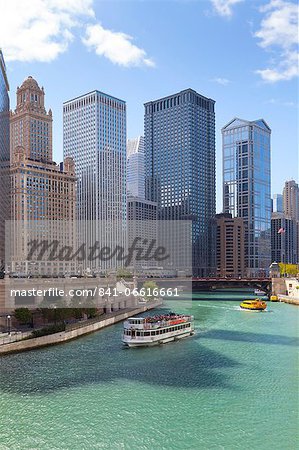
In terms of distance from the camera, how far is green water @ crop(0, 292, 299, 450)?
36750mm

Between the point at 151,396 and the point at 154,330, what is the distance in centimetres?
2623

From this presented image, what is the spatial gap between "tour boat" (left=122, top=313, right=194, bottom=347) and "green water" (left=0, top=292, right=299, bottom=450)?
85.2 inches

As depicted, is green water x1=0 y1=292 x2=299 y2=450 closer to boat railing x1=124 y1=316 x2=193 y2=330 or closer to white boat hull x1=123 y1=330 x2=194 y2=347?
white boat hull x1=123 y1=330 x2=194 y2=347

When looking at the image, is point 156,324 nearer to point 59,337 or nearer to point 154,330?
point 154,330

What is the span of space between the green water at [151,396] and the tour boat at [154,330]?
2.17 meters

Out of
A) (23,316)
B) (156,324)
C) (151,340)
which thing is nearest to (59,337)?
(23,316)

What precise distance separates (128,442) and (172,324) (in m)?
40.7

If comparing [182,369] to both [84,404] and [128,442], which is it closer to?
[84,404]

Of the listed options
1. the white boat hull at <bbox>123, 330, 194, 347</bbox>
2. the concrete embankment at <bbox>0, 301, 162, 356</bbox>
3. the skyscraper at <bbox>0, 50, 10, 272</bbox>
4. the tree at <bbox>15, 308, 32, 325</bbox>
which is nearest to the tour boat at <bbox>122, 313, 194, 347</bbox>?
the white boat hull at <bbox>123, 330, 194, 347</bbox>

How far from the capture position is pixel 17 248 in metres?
185

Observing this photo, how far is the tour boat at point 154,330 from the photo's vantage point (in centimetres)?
6975

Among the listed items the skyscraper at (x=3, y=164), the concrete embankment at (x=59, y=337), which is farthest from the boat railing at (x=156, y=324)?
the skyscraper at (x=3, y=164)

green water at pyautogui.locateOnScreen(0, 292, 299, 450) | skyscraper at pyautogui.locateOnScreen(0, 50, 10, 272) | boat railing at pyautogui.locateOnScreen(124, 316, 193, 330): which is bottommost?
green water at pyautogui.locateOnScreen(0, 292, 299, 450)

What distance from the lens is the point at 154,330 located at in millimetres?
72062
